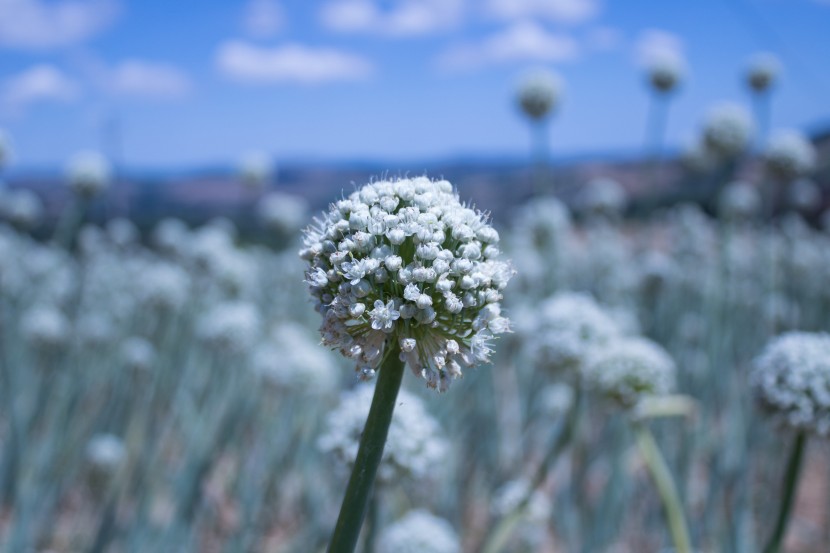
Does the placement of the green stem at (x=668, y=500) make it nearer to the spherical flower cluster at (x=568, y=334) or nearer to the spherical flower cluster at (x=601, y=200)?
the spherical flower cluster at (x=568, y=334)

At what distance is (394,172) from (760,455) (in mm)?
3549

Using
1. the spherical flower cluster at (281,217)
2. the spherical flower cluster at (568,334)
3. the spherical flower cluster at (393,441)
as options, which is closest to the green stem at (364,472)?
the spherical flower cluster at (393,441)

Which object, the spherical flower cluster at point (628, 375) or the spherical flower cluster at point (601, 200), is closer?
the spherical flower cluster at point (628, 375)

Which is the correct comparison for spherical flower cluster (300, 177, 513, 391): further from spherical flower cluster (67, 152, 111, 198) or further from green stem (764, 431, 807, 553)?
spherical flower cluster (67, 152, 111, 198)

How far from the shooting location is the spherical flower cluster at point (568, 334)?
2.50 metres

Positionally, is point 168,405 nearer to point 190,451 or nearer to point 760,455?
point 190,451

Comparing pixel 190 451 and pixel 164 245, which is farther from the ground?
pixel 164 245

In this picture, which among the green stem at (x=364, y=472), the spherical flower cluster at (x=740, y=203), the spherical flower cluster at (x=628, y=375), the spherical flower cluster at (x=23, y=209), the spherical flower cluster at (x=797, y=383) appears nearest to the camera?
the green stem at (x=364, y=472)

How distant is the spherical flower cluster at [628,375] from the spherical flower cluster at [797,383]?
1.18 ft

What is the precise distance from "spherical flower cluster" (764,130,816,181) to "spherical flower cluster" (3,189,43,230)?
6640mm

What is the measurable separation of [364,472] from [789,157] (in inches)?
196

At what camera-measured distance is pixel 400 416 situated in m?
1.80

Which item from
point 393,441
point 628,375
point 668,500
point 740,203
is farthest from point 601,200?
point 393,441

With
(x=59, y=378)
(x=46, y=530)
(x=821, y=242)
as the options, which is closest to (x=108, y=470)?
(x=46, y=530)
